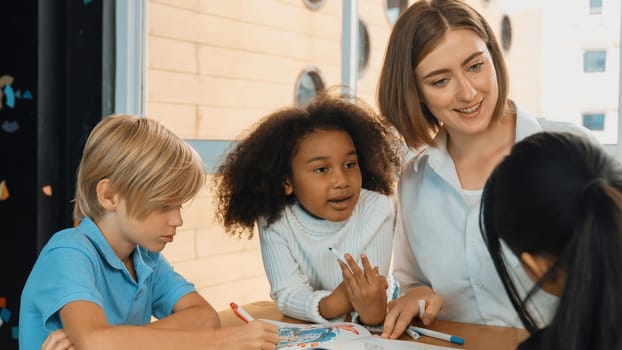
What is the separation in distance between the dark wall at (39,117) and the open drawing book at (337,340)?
4.10ft

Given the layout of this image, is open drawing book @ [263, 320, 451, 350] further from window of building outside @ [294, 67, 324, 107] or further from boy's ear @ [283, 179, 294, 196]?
window of building outside @ [294, 67, 324, 107]

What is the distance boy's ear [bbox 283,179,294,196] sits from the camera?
150 centimetres

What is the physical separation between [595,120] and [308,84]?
4.33 ft

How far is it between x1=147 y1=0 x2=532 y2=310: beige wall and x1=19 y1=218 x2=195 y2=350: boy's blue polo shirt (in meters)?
1.30

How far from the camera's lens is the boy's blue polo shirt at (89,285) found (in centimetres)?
109

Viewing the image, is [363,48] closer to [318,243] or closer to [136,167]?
[318,243]

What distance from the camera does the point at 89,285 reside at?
1101 mm

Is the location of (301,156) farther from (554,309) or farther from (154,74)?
(154,74)

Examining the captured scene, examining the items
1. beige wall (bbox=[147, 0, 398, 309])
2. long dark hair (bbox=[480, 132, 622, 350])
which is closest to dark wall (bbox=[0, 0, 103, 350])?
beige wall (bbox=[147, 0, 398, 309])

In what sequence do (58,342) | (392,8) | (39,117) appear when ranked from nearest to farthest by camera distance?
(58,342) → (39,117) → (392,8)

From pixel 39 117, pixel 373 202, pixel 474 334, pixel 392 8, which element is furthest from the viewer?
pixel 392 8

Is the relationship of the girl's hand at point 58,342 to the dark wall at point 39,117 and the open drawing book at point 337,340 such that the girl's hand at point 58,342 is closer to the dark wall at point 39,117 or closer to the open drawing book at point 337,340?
the open drawing book at point 337,340

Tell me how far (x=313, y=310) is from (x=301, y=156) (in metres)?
0.33

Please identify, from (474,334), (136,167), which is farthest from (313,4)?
(474,334)
